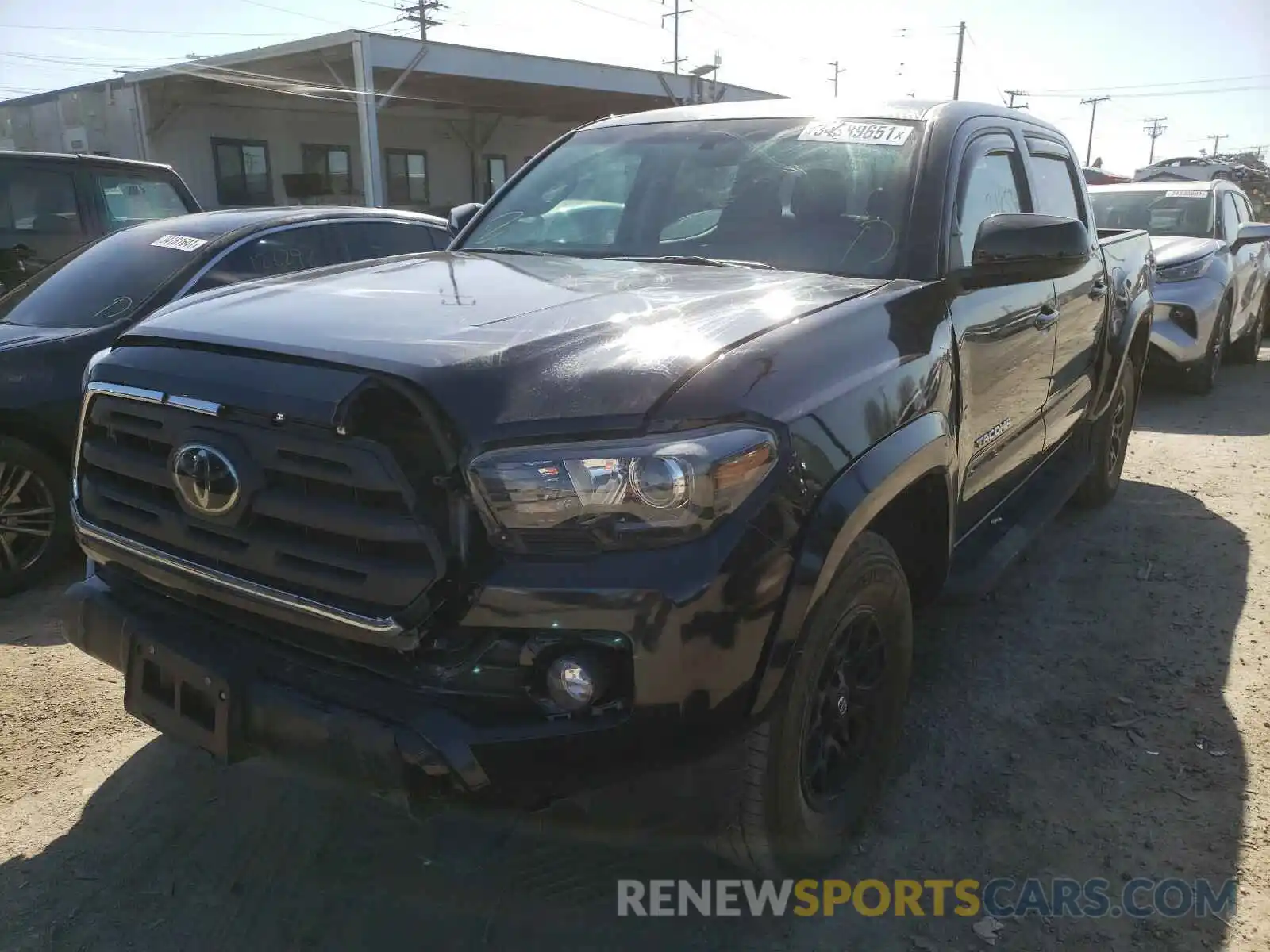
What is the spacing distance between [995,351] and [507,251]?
1.66m

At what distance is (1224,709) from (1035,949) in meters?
1.54

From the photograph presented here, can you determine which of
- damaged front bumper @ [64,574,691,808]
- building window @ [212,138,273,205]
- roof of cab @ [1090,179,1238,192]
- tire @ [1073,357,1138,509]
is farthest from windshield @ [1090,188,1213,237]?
building window @ [212,138,273,205]

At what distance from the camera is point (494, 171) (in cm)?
2875

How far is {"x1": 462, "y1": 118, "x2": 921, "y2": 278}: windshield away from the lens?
9.56ft

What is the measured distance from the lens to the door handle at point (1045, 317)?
3404 millimetres

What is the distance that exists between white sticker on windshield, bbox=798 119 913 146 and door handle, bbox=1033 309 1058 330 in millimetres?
831

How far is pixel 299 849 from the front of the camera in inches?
101

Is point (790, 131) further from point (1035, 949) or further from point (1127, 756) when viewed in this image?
point (1035, 949)

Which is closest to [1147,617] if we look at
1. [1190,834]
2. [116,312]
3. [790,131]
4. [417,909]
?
[1190,834]

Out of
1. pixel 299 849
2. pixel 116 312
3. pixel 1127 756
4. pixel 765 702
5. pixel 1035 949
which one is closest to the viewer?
pixel 765 702

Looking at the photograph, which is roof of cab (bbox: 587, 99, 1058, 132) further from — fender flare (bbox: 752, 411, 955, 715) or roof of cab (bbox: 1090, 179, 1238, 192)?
roof of cab (bbox: 1090, 179, 1238, 192)

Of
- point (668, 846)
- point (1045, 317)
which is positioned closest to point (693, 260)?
point (1045, 317)

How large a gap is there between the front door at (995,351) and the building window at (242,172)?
22.7m

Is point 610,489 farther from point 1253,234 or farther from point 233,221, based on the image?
point 1253,234
